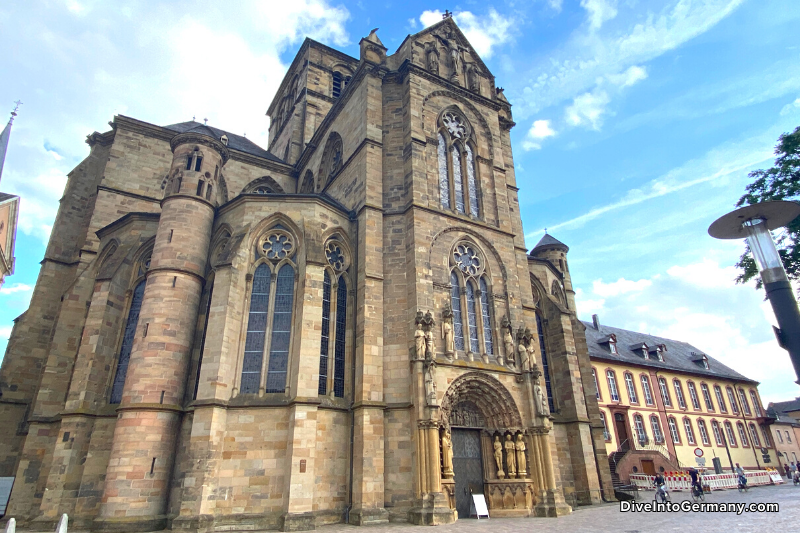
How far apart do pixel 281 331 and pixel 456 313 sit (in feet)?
19.5

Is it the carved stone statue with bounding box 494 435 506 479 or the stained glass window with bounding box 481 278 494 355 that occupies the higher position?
the stained glass window with bounding box 481 278 494 355

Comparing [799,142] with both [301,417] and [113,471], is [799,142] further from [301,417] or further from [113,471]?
[113,471]

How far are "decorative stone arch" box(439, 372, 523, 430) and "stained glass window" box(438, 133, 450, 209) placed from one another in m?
6.78

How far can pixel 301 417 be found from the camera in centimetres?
1302

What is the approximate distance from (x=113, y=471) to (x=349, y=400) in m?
6.50

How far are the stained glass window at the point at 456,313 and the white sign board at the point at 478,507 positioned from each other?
180 inches

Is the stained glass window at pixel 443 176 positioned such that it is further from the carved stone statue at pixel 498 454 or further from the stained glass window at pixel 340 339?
the carved stone statue at pixel 498 454

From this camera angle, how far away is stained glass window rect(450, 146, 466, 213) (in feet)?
62.7

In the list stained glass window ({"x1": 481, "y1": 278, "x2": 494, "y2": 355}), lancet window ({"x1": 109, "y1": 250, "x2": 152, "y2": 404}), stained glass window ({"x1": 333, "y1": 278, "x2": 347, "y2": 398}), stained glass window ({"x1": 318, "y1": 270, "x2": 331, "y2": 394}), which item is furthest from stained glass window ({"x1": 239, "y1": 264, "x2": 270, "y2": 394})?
stained glass window ({"x1": 481, "y1": 278, "x2": 494, "y2": 355})

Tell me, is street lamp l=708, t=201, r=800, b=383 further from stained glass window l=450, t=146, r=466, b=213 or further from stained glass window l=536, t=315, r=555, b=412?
stained glass window l=536, t=315, r=555, b=412

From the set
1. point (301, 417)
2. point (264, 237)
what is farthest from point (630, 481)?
point (264, 237)

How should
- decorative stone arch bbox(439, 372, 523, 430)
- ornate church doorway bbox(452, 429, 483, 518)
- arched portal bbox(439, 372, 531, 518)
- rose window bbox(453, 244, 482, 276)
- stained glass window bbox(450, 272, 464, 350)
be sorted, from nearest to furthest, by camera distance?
ornate church doorway bbox(452, 429, 483, 518)
arched portal bbox(439, 372, 531, 518)
decorative stone arch bbox(439, 372, 523, 430)
stained glass window bbox(450, 272, 464, 350)
rose window bbox(453, 244, 482, 276)

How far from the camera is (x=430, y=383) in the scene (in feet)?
45.9

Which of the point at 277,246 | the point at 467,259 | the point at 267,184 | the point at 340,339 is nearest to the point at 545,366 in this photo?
the point at 467,259
